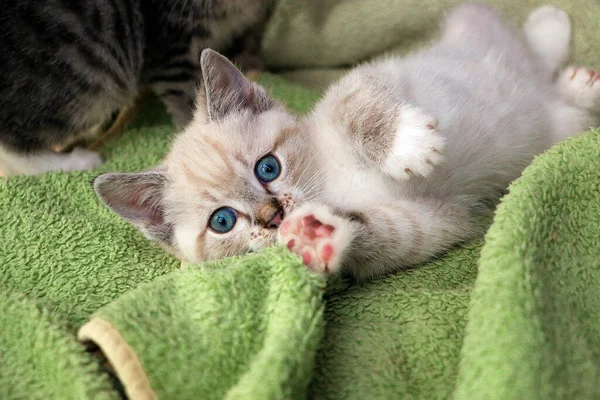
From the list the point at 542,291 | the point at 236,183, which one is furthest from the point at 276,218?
the point at 542,291

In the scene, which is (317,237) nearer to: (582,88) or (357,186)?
(357,186)

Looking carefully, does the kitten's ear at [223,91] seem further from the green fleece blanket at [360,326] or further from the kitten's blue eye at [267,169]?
the green fleece blanket at [360,326]

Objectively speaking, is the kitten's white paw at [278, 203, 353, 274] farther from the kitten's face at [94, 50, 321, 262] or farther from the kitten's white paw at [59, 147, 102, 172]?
the kitten's white paw at [59, 147, 102, 172]

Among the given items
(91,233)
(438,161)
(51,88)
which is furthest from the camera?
(51,88)

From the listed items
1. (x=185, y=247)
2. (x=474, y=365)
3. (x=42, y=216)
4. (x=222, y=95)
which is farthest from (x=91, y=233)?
(x=474, y=365)

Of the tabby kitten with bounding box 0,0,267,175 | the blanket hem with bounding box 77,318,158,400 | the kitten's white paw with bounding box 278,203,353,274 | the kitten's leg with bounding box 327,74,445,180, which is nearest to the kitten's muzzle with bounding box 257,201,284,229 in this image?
the kitten's white paw with bounding box 278,203,353,274

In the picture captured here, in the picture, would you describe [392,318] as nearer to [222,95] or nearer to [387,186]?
[387,186]

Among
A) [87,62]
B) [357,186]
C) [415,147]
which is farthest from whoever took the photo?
[87,62]
